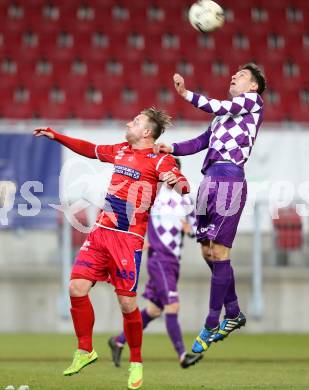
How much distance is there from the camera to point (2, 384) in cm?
691

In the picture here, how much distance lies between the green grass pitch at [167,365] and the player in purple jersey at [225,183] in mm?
566

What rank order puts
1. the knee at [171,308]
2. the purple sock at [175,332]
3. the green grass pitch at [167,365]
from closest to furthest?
the green grass pitch at [167,365] < the purple sock at [175,332] < the knee at [171,308]

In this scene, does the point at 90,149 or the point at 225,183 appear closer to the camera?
the point at 225,183

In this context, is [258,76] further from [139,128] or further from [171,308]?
[171,308]

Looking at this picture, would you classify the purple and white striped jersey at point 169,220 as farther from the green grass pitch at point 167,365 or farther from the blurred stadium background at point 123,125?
the blurred stadium background at point 123,125

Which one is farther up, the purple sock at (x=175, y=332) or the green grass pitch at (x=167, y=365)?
the purple sock at (x=175, y=332)

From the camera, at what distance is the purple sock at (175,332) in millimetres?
9180

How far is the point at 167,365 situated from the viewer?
9258 mm

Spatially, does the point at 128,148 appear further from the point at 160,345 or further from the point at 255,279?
the point at 255,279

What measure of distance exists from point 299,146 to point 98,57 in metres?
6.78

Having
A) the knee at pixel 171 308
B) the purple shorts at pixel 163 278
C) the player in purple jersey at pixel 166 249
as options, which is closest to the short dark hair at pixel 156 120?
the player in purple jersey at pixel 166 249

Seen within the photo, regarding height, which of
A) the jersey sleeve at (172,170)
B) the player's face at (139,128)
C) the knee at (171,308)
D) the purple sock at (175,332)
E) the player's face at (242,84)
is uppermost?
the player's face at (242,84)

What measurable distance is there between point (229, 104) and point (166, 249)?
3.14 meters

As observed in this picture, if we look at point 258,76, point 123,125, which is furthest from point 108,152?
point 123,125
